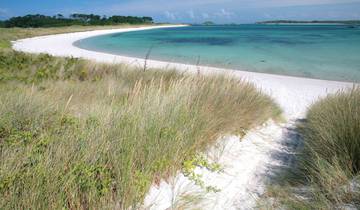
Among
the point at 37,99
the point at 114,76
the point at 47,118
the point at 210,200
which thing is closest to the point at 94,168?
the point at 210,200

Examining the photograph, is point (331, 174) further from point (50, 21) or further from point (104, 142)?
point (50, 21)

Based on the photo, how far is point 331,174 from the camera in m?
2.19

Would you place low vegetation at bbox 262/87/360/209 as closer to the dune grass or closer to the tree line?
the dune grass

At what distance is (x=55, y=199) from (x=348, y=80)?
1155 centimetres

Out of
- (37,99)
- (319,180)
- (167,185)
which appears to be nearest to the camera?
(319,180)

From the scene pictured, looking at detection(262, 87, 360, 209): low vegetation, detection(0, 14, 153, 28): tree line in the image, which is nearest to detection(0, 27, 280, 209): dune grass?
detection(262, 87, 360, 209): low vegetation

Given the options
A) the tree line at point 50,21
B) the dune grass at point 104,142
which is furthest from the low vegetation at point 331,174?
the tree line at point 50,21

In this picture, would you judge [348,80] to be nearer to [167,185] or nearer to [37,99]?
[167,185]

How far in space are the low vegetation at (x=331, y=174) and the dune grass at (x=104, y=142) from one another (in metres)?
1.10

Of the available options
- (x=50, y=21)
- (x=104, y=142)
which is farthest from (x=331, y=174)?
(x=50, y=21)

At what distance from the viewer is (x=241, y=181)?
2.66 meters

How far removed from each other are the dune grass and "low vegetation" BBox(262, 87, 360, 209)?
3.60ft

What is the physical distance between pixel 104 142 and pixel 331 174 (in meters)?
2.10

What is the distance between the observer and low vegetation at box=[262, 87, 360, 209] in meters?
1.91
